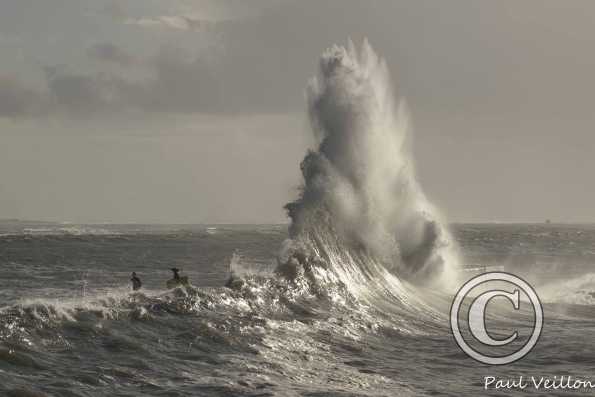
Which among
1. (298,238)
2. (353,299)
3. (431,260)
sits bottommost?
(353,299)

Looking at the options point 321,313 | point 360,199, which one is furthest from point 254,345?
point 360,199

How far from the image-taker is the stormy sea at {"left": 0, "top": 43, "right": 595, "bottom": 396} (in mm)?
11547

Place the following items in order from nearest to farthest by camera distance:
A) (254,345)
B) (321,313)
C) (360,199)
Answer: (254,345)
(321,313)
(360,199)

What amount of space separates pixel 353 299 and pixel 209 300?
5225 mm

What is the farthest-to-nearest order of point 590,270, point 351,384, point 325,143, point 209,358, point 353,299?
point 590,270 < point 325,143 < point 353,299 < point 209,358 < point 351,384

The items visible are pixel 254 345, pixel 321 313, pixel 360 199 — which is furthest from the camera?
pixel 360 199

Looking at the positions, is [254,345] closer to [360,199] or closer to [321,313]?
[321,313]

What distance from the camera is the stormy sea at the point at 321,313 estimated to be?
11.5 metres

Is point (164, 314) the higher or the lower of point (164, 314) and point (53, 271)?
the lower

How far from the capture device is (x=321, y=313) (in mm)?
17891

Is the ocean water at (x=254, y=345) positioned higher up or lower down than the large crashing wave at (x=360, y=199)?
lower down

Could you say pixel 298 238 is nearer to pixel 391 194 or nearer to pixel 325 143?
pixel 325 143

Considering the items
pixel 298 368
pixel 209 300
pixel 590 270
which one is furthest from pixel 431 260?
pixel 590 270

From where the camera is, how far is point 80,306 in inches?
563
